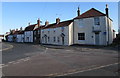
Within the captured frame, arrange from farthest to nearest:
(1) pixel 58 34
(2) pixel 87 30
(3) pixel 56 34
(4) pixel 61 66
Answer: (3) pixel 56 34 → (1) pixel 58 34 → (2) pixel 87 30 → (4) pixel 61 66

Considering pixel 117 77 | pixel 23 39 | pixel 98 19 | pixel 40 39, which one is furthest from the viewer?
pixel 23 39

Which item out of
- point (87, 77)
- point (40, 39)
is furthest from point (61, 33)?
point (87, 77)

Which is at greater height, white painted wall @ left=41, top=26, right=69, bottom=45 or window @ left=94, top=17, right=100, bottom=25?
window @ left=94, top=17, right=100, bottom=25

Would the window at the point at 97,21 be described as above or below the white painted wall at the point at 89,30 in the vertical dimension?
above

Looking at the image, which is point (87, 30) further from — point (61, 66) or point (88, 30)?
point (61, 66)

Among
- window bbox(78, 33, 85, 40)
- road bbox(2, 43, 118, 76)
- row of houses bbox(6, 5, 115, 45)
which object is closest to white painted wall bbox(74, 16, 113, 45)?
Result: row of houses bbox(6, 5, 115, 45)

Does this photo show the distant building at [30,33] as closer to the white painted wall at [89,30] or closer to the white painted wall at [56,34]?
the white painted wall at [56,34]

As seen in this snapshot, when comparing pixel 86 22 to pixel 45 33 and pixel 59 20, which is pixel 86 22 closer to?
pixel 59 20

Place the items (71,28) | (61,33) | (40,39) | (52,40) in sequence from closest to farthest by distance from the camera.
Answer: (71,28)
(61,33)
(52,40)
(40,39)

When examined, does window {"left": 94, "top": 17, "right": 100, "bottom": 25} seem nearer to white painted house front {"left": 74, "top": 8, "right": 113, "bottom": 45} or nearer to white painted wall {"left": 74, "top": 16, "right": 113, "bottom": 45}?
white painted house front {"left": 74, "top": 8, "right": 113, "bottom": 45}

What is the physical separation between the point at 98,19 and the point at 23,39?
158ft

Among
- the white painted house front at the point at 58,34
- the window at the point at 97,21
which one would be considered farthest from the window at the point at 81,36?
the window at the point at 97,21

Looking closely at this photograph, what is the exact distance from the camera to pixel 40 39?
167ft

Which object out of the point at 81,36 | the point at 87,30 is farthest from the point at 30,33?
the point at 87,30
